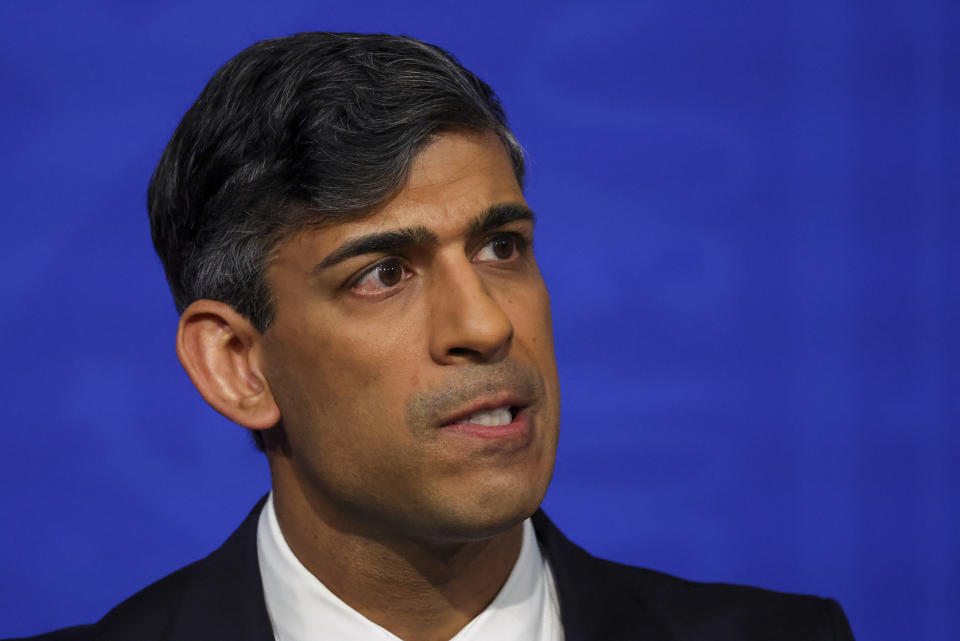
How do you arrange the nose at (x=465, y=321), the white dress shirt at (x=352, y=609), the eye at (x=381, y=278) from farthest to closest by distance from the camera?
the white dress shirt at (x=352, y=609) < the eye at (x=381, y=278) < the nose at (x=465, y=321)

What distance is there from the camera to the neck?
2.33 meters

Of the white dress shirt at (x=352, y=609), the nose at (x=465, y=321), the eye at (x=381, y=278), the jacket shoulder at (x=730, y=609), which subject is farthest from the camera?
the jacket shoulder at (x=730, y=609)

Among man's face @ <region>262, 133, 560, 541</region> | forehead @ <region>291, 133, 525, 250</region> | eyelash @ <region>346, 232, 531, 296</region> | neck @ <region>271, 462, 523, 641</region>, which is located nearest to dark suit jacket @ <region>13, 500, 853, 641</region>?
neck @ <region>271, 462, 523, 641</region>

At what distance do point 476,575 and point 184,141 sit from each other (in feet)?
3.39

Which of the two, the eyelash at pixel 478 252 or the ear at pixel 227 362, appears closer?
the eyelash at pixel 478 252

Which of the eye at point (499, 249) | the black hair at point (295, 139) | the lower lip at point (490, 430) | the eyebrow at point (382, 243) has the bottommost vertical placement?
the lower lip at point (490, 430)

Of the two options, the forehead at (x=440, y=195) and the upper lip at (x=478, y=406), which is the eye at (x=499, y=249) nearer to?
the forehead at (x=440, y=195)

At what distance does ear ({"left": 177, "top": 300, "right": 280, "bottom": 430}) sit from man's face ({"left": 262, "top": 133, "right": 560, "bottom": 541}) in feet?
0.20

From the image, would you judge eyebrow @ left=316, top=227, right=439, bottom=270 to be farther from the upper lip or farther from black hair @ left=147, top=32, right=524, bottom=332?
the upper lip

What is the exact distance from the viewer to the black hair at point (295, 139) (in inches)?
87.9

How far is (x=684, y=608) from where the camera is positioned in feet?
8.53

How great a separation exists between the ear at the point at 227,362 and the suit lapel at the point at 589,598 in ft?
2.15

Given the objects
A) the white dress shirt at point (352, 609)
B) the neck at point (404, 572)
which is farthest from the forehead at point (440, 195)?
the white dress shirt at point (352, 609)

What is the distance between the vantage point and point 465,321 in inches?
84.2
